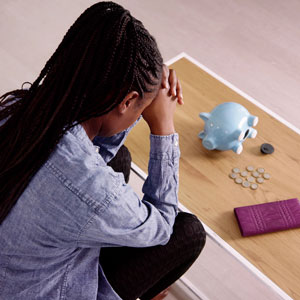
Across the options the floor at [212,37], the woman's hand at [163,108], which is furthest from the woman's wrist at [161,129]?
the floor at [212,37]

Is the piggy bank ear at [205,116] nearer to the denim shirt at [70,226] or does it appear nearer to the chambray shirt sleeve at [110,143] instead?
the chambray shirt sleeve at [110,143]

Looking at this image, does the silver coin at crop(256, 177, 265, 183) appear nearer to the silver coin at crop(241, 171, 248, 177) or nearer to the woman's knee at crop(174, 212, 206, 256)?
the silver coin at crop(241, 171, 248, 177)

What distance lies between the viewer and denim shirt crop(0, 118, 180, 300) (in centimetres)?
81

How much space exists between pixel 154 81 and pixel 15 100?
32cm

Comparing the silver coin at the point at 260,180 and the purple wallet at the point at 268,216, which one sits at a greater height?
the silver coin at the point at 260,180

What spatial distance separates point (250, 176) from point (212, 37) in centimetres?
149

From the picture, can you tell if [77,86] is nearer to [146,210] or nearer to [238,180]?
[146,210]

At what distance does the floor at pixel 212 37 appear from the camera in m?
2.33

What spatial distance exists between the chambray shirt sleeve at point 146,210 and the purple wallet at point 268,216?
7.7 inches

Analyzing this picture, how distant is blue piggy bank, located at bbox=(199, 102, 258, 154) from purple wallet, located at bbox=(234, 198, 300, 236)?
185 mm

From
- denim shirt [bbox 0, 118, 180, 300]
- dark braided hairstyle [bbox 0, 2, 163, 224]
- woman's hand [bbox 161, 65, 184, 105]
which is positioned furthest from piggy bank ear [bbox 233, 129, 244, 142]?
dark braided hairstyle [bbox 0, 2, 163, 224]

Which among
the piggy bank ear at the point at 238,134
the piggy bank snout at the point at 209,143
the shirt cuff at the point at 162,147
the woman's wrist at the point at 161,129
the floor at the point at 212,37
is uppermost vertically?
the woman's wrist at the point at 161,129

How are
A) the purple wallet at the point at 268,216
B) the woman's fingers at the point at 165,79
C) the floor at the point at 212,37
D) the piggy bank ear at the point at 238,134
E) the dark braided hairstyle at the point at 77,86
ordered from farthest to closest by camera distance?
the floor at the point at 212,37, the piggy bank ear at the point at 238,134, the purple wallet at the point at 268,216, the woman's fingers at the point at 165,79, the dark braided hairstyle at the point at 77,86

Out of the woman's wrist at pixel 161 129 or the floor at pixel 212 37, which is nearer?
the woman's wrist at pixel 161 129
